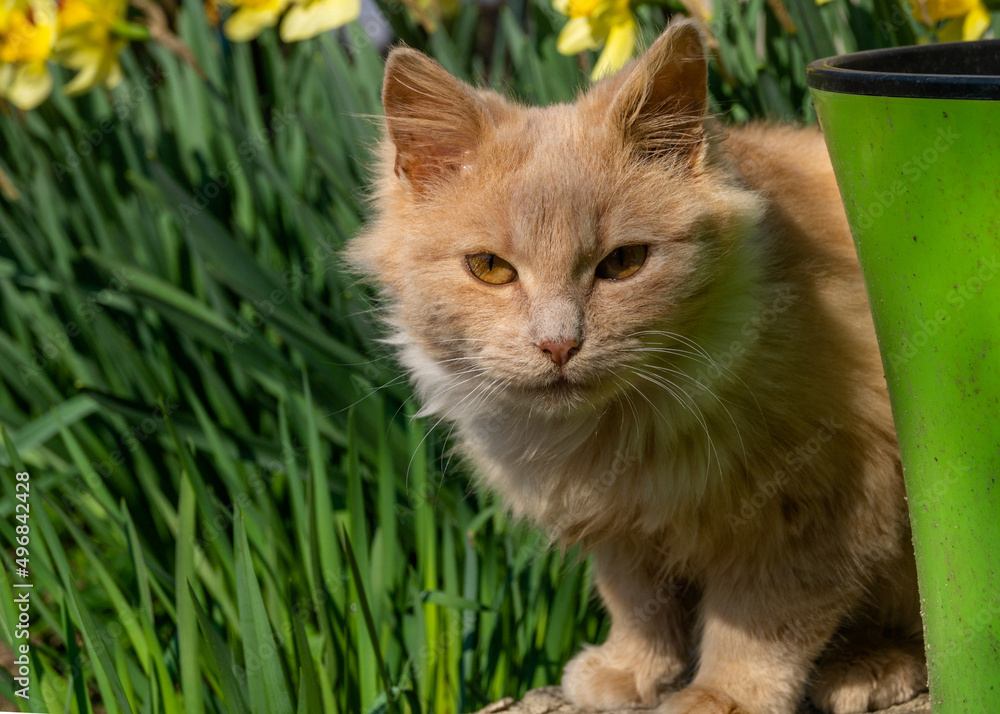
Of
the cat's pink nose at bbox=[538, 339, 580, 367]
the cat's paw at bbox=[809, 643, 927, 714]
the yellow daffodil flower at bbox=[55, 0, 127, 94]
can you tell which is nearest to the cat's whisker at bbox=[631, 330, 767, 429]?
the cat's pink nose at bbox=[538, 339, 580, 367]

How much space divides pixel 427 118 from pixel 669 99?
0.35 m

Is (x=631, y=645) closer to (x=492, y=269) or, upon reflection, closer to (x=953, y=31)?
(x=492, y=269)

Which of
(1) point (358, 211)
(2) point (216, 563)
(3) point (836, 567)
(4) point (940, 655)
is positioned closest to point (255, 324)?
(1) point (358, 211)

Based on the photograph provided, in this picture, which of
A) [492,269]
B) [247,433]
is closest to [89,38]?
[247,433]

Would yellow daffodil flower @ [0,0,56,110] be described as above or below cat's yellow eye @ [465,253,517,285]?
above

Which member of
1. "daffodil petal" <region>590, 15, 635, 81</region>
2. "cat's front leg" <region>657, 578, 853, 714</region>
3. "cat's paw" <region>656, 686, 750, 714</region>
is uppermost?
"daffodil petal" <region>590, 15, 635, 81</region>

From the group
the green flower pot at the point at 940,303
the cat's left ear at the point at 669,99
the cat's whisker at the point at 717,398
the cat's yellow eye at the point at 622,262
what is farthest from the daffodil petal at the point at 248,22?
the green flower pot at the point at 940,303

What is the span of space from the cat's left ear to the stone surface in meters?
0.90

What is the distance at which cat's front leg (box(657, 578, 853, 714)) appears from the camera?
1.33 m

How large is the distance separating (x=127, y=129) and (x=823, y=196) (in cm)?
188

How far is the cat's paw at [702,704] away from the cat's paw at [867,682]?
185 mm

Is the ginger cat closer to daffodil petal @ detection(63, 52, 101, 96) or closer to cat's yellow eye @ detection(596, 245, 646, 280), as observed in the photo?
cat's yellow eye @ detection(596, 245, 646, 280)

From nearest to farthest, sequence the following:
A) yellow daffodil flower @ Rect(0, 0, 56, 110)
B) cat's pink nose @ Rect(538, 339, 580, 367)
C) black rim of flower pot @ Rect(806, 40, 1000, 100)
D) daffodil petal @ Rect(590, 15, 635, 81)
→ black rim of flower pot @ Rect(806, 40, 1000, 100) < cat's pink nose @ Rect(538, 339, 580, 367) < daffodil petal @ Rect(590, 15, 635, 81) < yellow daffodil flower @ Rect(0, 0, 56, 110)

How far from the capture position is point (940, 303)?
2.88ft
